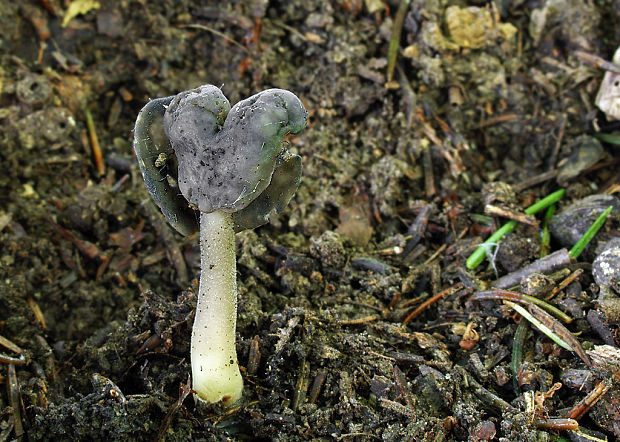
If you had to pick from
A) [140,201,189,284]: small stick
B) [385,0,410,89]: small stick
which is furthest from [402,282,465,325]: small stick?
[385,0,410,89]: small stick

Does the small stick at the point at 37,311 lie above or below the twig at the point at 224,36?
below

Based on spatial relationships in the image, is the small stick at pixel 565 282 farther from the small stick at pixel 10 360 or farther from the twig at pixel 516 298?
the small stick at pixel 10 360

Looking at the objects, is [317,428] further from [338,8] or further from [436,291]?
[338,8]

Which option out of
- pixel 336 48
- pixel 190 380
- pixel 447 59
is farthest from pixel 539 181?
pixel 190 380

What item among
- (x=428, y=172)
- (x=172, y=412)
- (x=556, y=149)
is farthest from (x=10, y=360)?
(x=556, y=149)

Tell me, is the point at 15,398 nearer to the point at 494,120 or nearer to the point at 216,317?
the point at 216,317

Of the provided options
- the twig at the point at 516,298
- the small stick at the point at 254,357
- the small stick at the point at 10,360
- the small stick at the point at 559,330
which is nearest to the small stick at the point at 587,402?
the small stick at the point at 559,330

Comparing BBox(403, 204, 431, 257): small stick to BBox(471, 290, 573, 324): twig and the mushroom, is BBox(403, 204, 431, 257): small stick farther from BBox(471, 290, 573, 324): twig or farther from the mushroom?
the mushroom
